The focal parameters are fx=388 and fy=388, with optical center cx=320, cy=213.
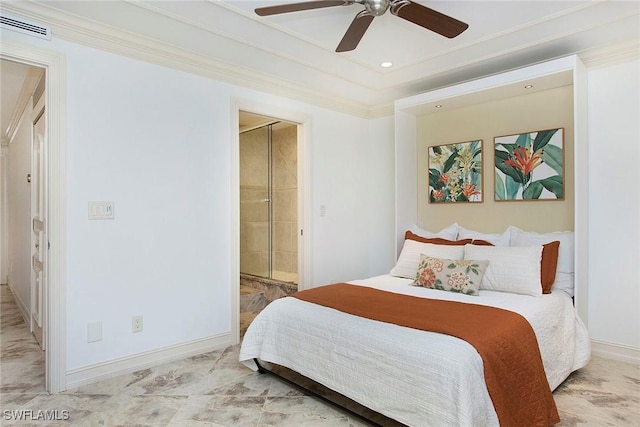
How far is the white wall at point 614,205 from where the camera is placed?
2.89m

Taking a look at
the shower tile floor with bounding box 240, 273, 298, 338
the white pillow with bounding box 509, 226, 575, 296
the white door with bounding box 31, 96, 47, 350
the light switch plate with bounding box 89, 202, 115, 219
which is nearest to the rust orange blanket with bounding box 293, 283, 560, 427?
the white pillow with bounding box 509, 226, 575, 296

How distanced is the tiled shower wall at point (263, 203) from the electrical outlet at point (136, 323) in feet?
7.90

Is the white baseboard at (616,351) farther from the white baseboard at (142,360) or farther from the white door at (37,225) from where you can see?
the white door at (37,225)

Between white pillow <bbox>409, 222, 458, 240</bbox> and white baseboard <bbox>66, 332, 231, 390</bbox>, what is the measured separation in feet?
6.78

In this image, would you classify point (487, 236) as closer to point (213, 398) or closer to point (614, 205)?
point (614, 205)

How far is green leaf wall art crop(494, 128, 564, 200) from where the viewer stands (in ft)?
10.7

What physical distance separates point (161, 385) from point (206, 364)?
15.8 inches

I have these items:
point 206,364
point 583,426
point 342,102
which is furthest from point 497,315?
point 342,102

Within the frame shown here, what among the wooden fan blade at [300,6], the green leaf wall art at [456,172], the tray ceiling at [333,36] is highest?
the tray ceiling at [333,36]

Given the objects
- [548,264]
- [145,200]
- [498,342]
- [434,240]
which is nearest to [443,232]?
[434,240]

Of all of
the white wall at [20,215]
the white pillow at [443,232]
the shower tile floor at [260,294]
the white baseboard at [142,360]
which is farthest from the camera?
the shower tile floor at [260,294]

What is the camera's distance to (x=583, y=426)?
81.0 inches

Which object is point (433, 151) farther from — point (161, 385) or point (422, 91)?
point (161, 385)

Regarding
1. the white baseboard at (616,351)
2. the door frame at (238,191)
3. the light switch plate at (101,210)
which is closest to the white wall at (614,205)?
the white baseboard at (616,351)
